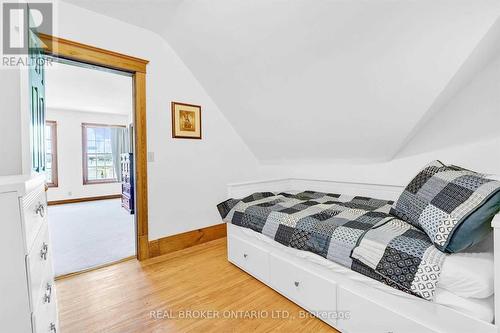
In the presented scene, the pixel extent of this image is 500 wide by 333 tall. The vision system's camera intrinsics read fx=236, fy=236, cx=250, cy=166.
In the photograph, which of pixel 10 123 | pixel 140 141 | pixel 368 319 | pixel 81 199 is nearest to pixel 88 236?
pixel 140 141

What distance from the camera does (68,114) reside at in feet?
17.8

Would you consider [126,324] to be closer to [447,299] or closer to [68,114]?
[447,299]

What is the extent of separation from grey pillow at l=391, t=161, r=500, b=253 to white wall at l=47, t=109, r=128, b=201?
650 cm

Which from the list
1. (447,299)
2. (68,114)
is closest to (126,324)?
(447,299)

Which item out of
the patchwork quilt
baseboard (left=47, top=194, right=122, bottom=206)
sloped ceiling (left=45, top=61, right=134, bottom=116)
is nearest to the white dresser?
the patchwork quilt

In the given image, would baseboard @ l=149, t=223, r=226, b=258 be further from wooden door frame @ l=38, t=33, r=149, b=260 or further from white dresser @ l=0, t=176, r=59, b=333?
white dresser @ l=0, t=176, r=59, b=333

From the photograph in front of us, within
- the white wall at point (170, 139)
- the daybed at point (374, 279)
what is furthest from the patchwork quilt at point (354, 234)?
the white wall at point (170, 139)

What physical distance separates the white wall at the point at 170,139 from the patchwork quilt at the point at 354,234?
26.8 inches

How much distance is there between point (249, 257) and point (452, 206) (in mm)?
1456

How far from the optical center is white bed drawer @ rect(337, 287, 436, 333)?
3.72 feet

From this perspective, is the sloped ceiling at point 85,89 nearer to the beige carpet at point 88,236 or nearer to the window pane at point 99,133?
the window pane at point 99,133

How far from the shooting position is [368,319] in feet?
4.15

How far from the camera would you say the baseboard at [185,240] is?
8.07 ft

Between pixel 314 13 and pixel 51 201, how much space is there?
6354 mm
